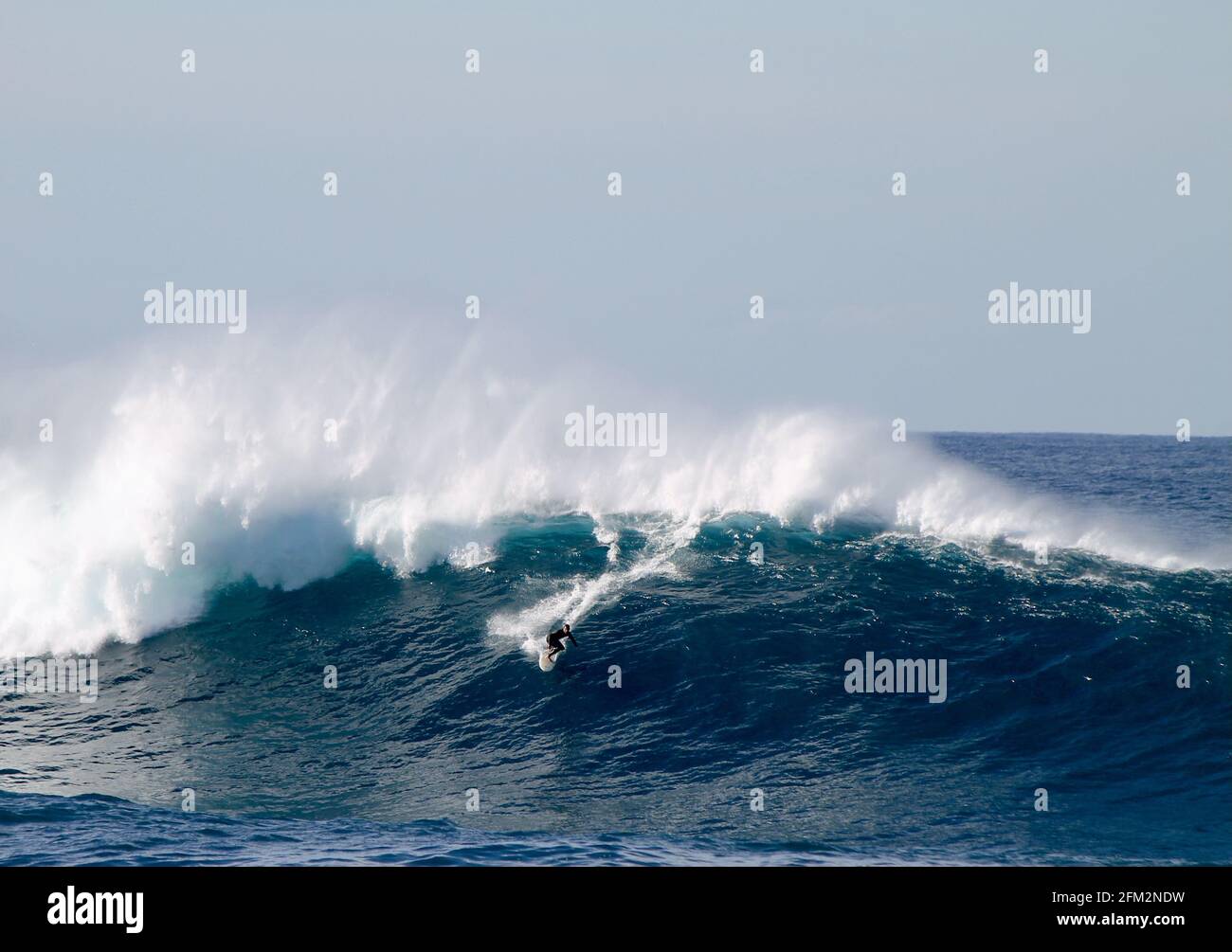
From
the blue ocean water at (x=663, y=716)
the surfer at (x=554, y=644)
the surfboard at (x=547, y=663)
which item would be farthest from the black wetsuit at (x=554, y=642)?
the blue ocean water at (x=663, y=716)

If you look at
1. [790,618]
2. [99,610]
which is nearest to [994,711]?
[790,618]

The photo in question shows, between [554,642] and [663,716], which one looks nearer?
[663,716]

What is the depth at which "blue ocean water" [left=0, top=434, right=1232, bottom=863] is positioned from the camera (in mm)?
15164

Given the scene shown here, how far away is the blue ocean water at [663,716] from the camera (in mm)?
15164

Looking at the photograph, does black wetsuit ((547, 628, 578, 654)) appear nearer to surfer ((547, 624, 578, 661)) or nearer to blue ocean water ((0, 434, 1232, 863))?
surfer ((547, 624, 578, 661))

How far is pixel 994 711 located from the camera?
19328mm

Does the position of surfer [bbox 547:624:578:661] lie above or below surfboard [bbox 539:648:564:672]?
above

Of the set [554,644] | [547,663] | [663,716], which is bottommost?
[663,716]

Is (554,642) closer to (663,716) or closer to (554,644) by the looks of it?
(554,644)

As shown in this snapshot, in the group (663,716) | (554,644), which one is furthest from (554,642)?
(663,716)

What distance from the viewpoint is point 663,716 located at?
1945 centimetres

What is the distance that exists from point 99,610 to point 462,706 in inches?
388

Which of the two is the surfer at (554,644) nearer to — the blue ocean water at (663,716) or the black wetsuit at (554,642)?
the black wetsuit at (554,642)

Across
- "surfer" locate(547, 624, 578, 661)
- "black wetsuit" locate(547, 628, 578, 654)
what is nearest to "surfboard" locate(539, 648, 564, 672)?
"surfer" locate(547, 624, 578, 661)
